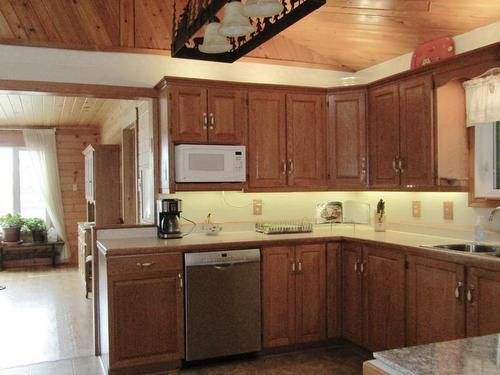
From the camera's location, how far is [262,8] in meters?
1.99

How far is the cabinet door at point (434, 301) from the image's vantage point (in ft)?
8.80

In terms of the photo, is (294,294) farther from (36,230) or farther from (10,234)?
(10,234)

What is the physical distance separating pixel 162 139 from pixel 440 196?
87.2 inches

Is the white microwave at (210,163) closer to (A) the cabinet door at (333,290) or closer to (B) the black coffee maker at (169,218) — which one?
(B) the black coffee maker at (169,218)

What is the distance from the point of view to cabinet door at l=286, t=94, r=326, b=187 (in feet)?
13.0

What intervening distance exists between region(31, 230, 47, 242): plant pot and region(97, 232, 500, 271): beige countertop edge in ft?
16.4

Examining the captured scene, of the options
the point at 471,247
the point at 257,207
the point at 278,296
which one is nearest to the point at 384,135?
the point at 471,247

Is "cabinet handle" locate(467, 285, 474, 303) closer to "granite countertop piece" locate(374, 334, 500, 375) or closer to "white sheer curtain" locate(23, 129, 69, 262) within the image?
"granite countertop piece" locate(374, 334, 500, 375)

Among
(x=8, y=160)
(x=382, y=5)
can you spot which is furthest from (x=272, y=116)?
(x=8, y=160)

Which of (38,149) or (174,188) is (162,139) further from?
(38,149)

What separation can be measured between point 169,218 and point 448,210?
2102 mm

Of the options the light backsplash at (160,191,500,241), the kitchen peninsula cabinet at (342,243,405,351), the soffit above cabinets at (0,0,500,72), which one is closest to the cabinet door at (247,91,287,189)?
the light backsplash at (160,191,500,241)

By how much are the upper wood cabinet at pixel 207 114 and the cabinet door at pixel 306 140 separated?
0.43 meters

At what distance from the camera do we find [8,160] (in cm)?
826
